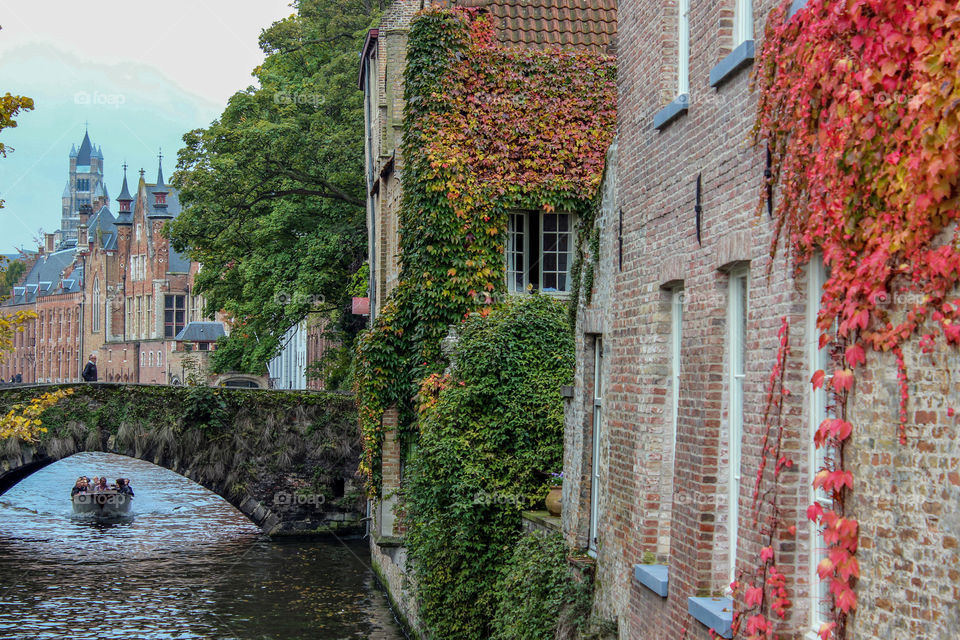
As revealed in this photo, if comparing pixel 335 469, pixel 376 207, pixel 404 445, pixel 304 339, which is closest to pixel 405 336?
pixel 404 445

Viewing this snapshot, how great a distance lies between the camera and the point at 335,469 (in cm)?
2736

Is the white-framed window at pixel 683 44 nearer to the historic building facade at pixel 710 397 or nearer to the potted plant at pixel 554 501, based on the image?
the historic building facade at pixel 710 397

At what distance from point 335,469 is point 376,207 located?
7497mm

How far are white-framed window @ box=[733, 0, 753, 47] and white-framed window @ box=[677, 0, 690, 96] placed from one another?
2.98 ft

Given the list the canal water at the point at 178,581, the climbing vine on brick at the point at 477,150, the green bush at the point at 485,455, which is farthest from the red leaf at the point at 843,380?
the canal water at the point at 178,581

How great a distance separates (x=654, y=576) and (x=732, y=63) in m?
3.23

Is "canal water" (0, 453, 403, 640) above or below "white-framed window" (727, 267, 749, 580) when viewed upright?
below

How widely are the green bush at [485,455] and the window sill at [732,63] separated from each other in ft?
24.7

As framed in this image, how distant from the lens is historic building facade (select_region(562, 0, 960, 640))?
14.4 feet

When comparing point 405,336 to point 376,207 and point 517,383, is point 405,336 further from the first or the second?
point 376,207

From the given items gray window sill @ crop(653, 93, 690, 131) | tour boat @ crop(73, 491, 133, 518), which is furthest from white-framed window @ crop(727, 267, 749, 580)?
tour boat @ crop(73, 491, 133, 518)

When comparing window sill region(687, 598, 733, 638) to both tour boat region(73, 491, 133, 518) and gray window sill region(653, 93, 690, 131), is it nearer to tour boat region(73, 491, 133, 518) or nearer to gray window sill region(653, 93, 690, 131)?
gray window sill region(653, 93, 690, 131)

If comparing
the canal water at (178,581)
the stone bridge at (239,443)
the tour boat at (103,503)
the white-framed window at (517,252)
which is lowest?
the canal water at (178,581)

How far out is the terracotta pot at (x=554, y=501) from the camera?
12.2 m
